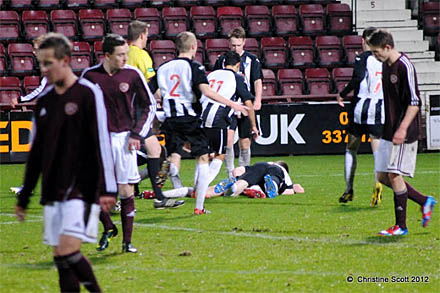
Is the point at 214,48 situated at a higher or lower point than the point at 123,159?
higher

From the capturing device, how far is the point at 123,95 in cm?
835

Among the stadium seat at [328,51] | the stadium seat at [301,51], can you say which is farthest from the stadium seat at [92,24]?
the stadium seat at [328,51]

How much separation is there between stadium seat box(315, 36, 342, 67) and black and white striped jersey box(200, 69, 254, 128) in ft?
33.6

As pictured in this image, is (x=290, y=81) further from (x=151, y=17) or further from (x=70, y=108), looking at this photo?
(x=70, y=108)

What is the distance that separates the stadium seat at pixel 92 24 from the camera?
21.7 meters

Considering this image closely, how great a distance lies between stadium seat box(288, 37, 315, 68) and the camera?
72.3 ft

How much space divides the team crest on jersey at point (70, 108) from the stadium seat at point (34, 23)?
54.6 ft

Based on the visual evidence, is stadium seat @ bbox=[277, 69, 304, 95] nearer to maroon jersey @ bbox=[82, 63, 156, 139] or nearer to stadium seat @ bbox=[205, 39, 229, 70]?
stadium seat @ bbox=[205, 39, 229, 70]

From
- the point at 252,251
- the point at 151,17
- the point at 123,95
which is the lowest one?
the point at 252,251

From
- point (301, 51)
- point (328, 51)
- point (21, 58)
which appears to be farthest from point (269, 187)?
point (328, 51)

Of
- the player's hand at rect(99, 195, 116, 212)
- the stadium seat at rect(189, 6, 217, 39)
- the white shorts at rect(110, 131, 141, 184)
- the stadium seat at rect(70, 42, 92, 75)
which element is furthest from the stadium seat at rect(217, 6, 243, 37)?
the player's hand at rect(99, 195, 116, 212)

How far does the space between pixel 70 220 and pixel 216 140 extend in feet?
21.6

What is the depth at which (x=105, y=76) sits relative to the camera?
835cm

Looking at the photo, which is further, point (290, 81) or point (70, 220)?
point (290, 81)
